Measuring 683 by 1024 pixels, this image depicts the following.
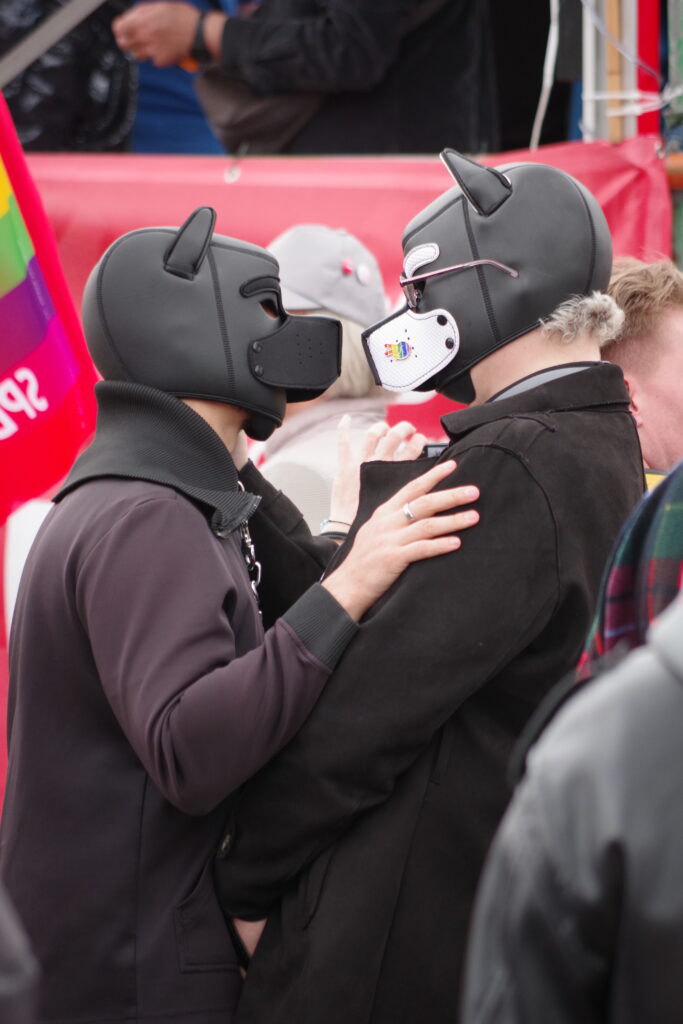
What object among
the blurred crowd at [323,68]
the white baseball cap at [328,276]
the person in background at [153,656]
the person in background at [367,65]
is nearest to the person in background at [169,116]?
the blurred crowd at [323,68]

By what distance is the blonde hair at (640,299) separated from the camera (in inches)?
102

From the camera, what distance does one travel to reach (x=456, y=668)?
1.77 metres

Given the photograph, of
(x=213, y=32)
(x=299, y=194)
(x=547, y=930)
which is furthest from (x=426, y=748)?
(x=213, y=32)

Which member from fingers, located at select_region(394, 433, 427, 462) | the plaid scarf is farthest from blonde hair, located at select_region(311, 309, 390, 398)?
the plaid scarf

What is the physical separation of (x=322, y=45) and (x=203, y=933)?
11.1 ft

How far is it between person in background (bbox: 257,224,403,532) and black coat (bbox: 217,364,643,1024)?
1.07 m

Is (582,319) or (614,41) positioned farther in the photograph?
(614,41)

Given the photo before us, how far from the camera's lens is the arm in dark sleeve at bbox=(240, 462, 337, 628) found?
233 centimetres

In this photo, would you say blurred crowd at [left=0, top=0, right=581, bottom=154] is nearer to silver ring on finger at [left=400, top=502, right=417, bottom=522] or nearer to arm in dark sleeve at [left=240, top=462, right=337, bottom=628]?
arm in dark sleeve at [left=240, top=462, right=337, bottom=628]

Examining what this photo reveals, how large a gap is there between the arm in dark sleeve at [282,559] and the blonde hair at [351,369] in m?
0.76

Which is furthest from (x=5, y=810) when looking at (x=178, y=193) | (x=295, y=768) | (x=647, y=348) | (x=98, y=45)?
(x=98, y=45)

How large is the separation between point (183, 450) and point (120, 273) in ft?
1.00

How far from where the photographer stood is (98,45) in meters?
5.13

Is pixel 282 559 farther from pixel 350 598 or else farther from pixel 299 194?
pixel 299 194
